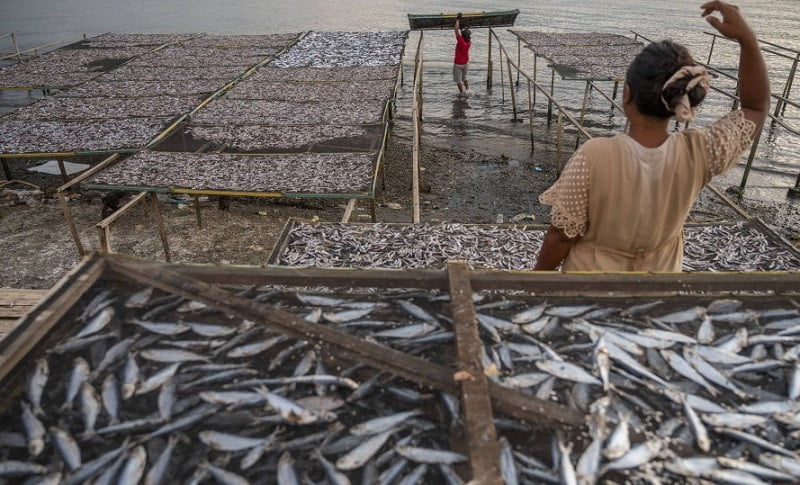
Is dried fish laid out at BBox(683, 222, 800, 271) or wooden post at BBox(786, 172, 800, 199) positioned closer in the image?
dried fish laid out at BBox(683, 222, 800, 271)

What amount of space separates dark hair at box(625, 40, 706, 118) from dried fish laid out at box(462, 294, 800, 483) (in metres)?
1.12

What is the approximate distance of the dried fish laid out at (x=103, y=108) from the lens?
10883 millimetres

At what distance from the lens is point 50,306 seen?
9.09 feet

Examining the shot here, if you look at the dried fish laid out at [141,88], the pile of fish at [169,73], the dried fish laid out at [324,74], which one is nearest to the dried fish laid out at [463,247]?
the dried fish laid out at [141,88]

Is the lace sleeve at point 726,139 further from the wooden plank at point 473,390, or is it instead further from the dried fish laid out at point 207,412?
the dried fish laid out at point 207,412

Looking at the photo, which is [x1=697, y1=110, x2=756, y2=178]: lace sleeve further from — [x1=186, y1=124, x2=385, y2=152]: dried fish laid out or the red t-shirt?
the red t-shirt

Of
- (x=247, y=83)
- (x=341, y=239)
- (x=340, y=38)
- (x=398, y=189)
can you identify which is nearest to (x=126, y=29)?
(x=340, y=38)

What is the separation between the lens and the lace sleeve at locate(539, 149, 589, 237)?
3.04 m

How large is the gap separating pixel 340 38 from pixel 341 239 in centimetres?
1633

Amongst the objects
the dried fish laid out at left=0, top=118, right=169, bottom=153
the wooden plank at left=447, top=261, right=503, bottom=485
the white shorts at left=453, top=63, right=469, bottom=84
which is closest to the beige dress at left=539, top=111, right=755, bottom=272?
the wooden plank at left=447, top=261, right=503, bottom=485

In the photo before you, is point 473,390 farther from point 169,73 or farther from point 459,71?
point 459,71

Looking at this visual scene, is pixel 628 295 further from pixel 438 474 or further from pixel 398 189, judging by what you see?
pixel 398 189

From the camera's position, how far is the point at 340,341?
264 centimetres

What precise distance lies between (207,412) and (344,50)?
1745 centimetres
